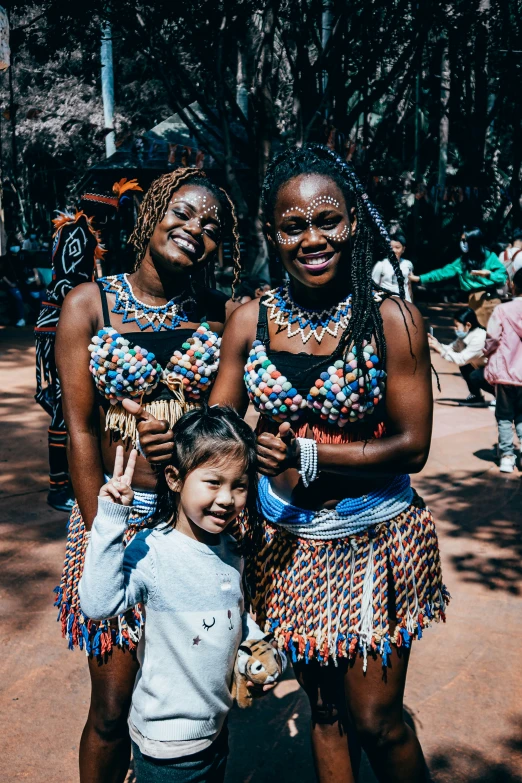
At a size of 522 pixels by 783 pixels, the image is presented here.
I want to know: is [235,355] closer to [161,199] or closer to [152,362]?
[152,362]

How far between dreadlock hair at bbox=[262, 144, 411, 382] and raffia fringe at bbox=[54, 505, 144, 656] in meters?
0.87

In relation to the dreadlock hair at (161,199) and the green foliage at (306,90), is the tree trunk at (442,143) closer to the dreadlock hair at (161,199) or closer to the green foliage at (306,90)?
the green foliage at (306,90)

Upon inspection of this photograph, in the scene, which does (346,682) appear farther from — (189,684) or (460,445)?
(460,445)

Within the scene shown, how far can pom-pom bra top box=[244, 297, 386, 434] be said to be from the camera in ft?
7.42

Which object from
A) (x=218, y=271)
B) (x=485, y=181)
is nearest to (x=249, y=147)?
(x=218, y=271)

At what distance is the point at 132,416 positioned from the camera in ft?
8.26

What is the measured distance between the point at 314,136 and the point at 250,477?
1319cm

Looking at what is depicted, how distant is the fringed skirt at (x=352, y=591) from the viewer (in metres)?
2.32

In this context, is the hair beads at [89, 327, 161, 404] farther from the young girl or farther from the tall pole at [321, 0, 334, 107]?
the tall pole at [321, 0, 334, 107]

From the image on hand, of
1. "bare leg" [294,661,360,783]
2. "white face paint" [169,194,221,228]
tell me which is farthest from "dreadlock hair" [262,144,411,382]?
"bare leg" [294,661,360,783]

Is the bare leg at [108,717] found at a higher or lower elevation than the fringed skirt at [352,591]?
lower

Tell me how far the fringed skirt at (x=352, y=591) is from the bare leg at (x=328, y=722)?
0.13 metres

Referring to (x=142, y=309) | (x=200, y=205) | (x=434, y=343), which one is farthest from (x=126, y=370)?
(x=434, y=343)

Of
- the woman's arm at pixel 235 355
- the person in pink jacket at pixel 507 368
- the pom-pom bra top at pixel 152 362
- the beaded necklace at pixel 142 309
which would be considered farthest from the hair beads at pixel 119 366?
the person in pink jacket at pixel 507 368
